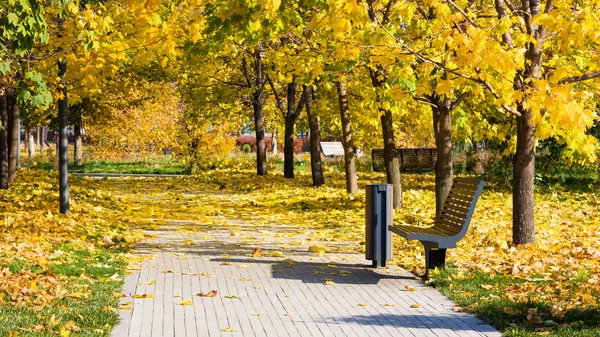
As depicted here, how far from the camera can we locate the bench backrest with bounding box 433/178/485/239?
30.8 feet

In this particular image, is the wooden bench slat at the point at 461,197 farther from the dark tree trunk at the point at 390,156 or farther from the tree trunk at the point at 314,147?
the tree trunk at the point at 314,147

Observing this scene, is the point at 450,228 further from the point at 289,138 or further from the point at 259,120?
the point at 259,120

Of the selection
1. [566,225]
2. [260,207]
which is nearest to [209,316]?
[566,225]

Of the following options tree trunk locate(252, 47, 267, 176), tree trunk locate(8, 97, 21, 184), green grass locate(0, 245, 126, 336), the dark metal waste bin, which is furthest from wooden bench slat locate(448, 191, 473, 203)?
tree trunk locate(252, 47, 267, 176)

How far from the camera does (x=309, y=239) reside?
1359 centimetres

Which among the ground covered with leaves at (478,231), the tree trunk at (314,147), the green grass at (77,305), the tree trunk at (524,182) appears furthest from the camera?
the tree trunk at (314,147)

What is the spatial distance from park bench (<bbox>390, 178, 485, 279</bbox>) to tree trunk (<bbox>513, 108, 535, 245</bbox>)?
167cm

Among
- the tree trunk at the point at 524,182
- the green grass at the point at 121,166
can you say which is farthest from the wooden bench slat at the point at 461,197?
the green grass at the point at 121,166

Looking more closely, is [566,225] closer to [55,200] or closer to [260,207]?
[260,207]

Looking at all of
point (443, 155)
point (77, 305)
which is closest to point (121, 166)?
point (443, 155)

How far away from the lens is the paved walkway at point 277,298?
6949mm

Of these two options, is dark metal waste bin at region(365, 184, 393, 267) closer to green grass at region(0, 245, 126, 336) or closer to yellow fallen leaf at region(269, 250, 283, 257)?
yellow fallen leaf at region(269, 250, 283, 257)

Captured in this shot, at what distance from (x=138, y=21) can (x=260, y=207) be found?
7130 mm

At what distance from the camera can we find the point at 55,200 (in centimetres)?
1728
